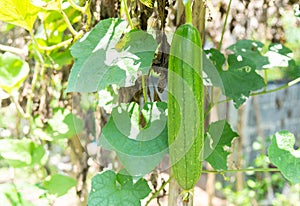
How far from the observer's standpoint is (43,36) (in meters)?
1.04

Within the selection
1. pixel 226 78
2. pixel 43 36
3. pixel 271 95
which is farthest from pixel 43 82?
pixel 271 95

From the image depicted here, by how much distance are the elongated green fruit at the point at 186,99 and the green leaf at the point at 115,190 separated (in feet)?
Answer: 0.43

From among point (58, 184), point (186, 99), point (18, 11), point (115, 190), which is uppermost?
point (18, 11)

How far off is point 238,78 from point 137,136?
26 centimetres

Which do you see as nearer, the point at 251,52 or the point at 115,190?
the point at 115,190

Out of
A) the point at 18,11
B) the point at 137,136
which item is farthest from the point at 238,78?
the point at 18,11

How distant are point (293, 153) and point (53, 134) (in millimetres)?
589

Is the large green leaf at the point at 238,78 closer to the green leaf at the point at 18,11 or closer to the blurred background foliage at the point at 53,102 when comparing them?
the blurred background foliage at the point at 53,102

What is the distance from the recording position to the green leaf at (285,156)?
748 millimetres

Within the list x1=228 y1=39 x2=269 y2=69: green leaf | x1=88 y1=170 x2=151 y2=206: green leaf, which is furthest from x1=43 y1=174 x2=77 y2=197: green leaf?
x1=228 y1=39 x2=269 y2=69: green leaf

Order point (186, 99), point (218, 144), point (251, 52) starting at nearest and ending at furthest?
point (186, 99) < point (218, 144) < point (251, 52)

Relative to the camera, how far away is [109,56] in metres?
0.72

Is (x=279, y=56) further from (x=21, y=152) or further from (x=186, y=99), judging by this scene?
(x=21, y=152)

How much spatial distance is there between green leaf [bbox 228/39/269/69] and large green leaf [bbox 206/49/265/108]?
0.03 m
